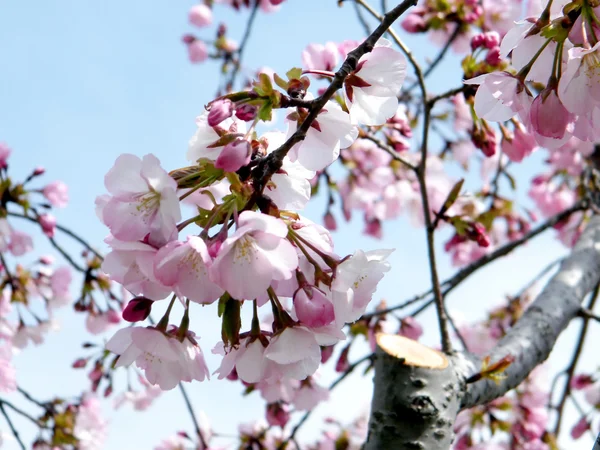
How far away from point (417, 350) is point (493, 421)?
1.00 m

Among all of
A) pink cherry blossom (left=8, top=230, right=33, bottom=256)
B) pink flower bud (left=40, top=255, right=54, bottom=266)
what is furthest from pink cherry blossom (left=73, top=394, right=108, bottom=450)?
pink cherry blossom (left=8, top=230, right=33, bottom=256)

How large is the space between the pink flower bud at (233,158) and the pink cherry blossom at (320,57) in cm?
74

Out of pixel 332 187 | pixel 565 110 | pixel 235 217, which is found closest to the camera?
pixel 235 217

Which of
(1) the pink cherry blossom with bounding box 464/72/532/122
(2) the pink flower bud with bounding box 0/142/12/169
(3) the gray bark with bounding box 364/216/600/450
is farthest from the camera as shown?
(2) the pink flower bud with bounding box 0/142/12/169

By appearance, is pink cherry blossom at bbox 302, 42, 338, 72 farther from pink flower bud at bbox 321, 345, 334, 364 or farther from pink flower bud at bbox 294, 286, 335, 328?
pink flower bud at bbox 321, 345, 334, 364

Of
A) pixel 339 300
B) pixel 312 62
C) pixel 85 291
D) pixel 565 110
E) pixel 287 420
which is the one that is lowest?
pixel 339 300

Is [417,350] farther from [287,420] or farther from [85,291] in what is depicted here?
[85,291]

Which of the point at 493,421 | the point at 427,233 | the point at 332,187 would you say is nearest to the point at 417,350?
the point at 427,233

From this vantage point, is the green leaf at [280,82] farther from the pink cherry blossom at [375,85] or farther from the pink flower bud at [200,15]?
the pink flower bud at [200,15]

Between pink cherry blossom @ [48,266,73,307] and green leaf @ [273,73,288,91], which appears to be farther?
pink cherry blossom @ [48,266,73,307]

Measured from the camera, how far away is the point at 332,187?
8.66 feet

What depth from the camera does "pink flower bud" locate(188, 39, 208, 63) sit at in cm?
566

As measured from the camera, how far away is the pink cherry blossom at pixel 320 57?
1.45 m

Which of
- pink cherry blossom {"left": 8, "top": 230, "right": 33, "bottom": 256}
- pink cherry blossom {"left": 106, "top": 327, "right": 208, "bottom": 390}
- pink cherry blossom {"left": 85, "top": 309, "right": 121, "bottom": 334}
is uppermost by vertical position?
pink cherry blossom {"left": 8, "top": 230, "right": 33, "bottom": 256}
